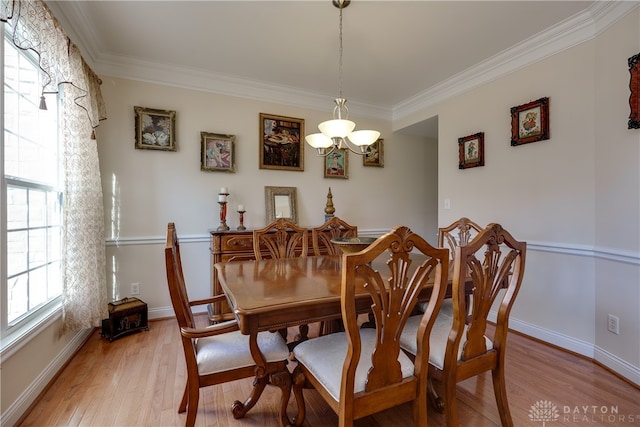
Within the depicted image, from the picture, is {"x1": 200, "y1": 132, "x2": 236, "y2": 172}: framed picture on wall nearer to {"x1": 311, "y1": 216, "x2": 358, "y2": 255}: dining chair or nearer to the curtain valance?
the curtain valance

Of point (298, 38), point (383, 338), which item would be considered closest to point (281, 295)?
point (383, 338)

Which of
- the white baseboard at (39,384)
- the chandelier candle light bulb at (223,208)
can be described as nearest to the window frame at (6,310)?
the white baseboard at (39,384)

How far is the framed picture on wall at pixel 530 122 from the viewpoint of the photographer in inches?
97.0

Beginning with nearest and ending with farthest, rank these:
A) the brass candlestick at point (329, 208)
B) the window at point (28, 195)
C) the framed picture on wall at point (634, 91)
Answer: the window at point (28, 195), the framed picture on wall at point (634, 91), the brass candlestick at point (329, 208)

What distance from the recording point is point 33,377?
5.53ft

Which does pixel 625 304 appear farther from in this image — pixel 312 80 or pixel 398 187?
pixel 312 80

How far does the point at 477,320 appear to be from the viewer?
136cm

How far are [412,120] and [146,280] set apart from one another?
3679mm

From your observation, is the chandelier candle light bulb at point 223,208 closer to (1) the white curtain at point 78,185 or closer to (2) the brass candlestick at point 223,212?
(2) the brass candlestick at point 223,212

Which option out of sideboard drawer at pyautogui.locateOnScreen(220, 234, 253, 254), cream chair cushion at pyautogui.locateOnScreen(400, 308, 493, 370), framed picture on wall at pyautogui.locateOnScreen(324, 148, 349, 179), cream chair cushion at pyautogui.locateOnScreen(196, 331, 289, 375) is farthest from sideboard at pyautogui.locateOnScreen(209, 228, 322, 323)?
cream chair cushion at pyautogui.locateOnScreen(400, 308, 493, 370)

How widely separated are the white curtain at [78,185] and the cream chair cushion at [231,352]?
4.23 feet

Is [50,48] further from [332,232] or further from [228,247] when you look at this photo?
[332,232]

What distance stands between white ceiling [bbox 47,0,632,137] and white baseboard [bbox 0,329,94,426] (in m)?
2.34

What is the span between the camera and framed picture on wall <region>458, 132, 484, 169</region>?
3010mm
